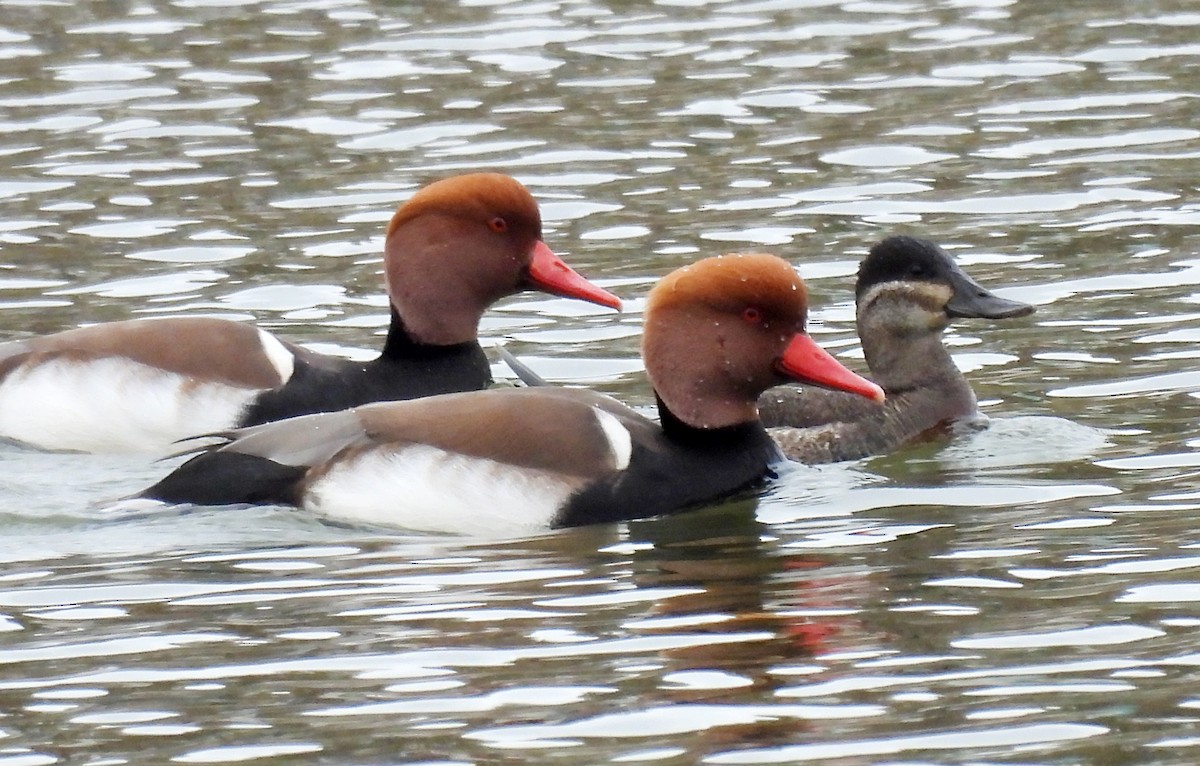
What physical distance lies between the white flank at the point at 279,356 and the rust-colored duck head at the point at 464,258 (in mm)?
535

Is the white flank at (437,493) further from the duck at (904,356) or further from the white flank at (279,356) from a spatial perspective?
the duck at (904,356)

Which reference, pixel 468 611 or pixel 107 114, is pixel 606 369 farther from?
pixel 107 114

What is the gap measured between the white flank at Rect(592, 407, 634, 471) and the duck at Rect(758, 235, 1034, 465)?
1.41 meters

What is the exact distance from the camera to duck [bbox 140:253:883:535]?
26.1ft

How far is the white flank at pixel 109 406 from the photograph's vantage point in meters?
9.55

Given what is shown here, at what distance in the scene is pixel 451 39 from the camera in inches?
671

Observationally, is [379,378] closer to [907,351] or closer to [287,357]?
[287,357]

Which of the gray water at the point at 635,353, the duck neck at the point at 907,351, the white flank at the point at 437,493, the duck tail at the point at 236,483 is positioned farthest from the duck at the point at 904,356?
the duck tail at the point at 236,483

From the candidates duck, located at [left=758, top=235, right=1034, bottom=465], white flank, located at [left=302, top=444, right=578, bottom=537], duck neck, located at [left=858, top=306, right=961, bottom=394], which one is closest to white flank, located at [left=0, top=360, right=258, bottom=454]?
white flank, located at [left=302, top=444, right=578, bottom=537]

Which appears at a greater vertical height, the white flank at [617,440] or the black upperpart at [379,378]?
the white flank at [617,440]

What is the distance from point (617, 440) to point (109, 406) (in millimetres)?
2480

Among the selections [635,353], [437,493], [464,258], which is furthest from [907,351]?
[437,493]

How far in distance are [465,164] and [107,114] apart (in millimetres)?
2737

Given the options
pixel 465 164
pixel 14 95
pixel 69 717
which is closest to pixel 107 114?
pixel 14 95
